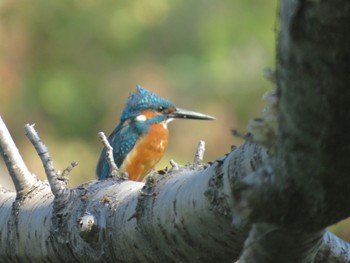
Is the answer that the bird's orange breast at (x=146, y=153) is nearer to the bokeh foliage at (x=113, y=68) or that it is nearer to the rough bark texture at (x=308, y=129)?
the bokeh foliage at (x=113, y=68)

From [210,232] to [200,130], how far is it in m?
5.26

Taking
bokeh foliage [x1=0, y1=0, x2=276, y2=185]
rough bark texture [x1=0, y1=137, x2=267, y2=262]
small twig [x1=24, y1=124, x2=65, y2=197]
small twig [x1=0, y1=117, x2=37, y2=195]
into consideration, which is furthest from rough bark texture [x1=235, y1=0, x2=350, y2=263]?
bokeh foliage [x1=0, y1=0, x2=276, y2=185]

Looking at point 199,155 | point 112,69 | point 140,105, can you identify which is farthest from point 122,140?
point 199,155

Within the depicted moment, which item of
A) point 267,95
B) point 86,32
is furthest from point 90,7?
point 267,95

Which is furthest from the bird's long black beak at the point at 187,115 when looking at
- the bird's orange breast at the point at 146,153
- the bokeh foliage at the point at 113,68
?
the bokeh foliage at the point at 113,68

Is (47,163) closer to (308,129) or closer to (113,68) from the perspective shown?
(308,129)

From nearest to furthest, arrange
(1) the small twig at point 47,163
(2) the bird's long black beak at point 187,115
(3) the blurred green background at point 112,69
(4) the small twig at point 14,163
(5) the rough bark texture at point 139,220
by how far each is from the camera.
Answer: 1. (5) the rough bark texture at point 139,220
2. (1) the small twig at point 47,163
3. (4) the small twig at point 14,163
4. (2) the bird's long black beak at point 187,115
5. (3) the blurred green background at point 112,69

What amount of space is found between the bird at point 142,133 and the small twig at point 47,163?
3.22m

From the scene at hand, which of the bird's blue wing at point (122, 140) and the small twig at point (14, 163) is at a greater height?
the bird's blue wing at point (122, 140)

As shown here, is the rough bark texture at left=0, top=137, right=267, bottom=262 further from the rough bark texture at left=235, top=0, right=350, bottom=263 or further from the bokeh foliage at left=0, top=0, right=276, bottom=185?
the bokeh foliage at left=0, top=0, right=276, bottom=185

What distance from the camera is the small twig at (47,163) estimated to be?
2012 mm

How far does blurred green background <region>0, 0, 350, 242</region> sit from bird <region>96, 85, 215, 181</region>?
894 millimetres

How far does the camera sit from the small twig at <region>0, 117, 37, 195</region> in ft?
7.36

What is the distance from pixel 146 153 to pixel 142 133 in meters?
0.14
